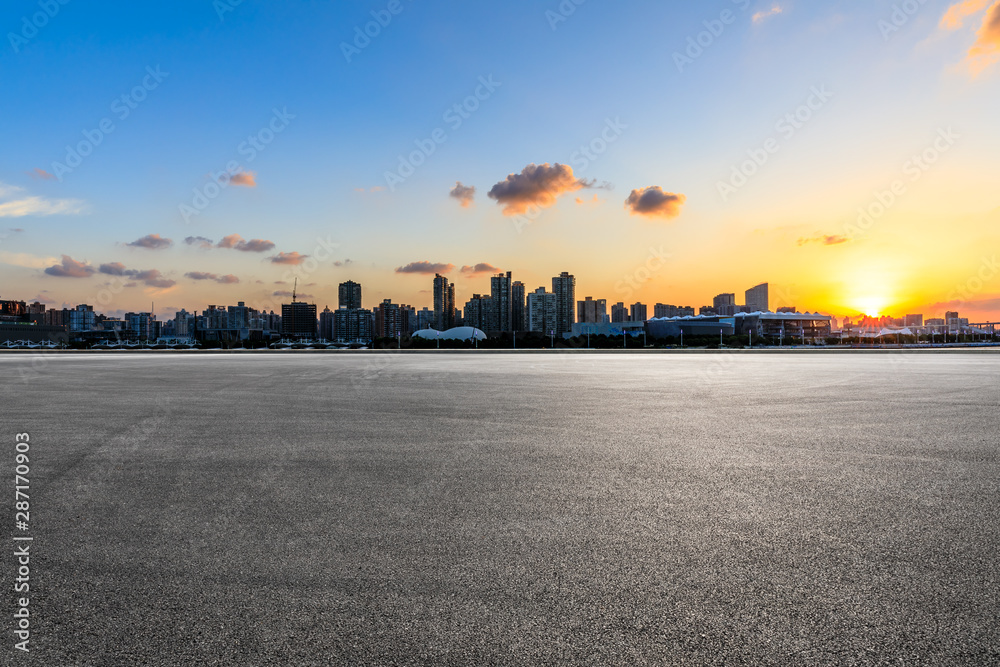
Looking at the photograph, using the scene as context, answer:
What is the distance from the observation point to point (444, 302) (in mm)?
183625

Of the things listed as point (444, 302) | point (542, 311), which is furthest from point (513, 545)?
point (444, 302)

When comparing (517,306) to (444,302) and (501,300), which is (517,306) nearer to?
(501,300)

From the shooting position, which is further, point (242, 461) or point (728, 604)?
point (242, 461)

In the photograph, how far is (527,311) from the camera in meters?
178

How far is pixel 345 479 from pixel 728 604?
460cm

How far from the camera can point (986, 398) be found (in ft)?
49.8

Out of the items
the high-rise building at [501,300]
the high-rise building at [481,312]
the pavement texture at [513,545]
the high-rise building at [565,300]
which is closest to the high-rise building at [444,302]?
the high-rise building at [481,312]

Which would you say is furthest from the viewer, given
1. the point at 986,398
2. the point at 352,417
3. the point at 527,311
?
the point at 527,311

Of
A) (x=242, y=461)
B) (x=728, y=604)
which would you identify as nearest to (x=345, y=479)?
(x=242, y=461)

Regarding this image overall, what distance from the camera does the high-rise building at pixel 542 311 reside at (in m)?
173

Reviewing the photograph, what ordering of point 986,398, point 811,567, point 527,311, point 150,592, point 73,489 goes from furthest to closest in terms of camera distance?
point 527,311
point 986,398
point 73,489
point 811,567
point 150,592

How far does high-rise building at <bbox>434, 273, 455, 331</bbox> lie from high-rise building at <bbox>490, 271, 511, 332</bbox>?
45.2 feet

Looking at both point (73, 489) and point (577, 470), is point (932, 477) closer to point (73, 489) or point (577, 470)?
point (577, 470)

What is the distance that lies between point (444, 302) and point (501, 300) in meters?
17.9
